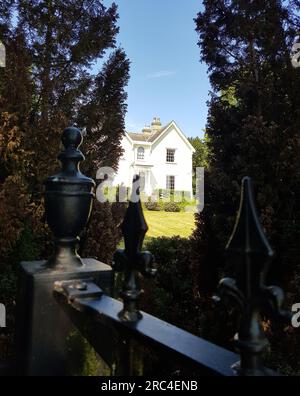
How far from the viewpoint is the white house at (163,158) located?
33125 millimetres

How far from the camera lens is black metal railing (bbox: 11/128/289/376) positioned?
3.46 ft

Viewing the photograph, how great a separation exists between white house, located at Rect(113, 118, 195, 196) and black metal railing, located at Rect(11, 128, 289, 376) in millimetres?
30820

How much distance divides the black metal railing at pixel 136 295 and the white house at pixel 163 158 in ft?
101

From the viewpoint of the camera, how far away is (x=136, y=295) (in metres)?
1.49

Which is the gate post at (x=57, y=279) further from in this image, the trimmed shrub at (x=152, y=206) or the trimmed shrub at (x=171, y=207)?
the trimmed shrub at (x=171, y=207)

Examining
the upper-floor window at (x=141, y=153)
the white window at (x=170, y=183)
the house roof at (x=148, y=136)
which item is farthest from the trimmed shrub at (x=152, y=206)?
the house roof at (x=148, y=136)

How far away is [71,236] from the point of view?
194 centimetres

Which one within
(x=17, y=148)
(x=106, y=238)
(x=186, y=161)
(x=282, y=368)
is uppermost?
(x=186, y=161)

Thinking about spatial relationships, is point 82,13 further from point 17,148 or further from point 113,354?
point 113,354

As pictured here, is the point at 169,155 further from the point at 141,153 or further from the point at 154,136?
the point at 141,153

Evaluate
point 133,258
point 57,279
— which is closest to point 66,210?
point 57,279

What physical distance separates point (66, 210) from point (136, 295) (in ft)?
2.12

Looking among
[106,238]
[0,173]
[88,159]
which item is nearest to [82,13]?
[88,159]

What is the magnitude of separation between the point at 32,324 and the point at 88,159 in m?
5.64
